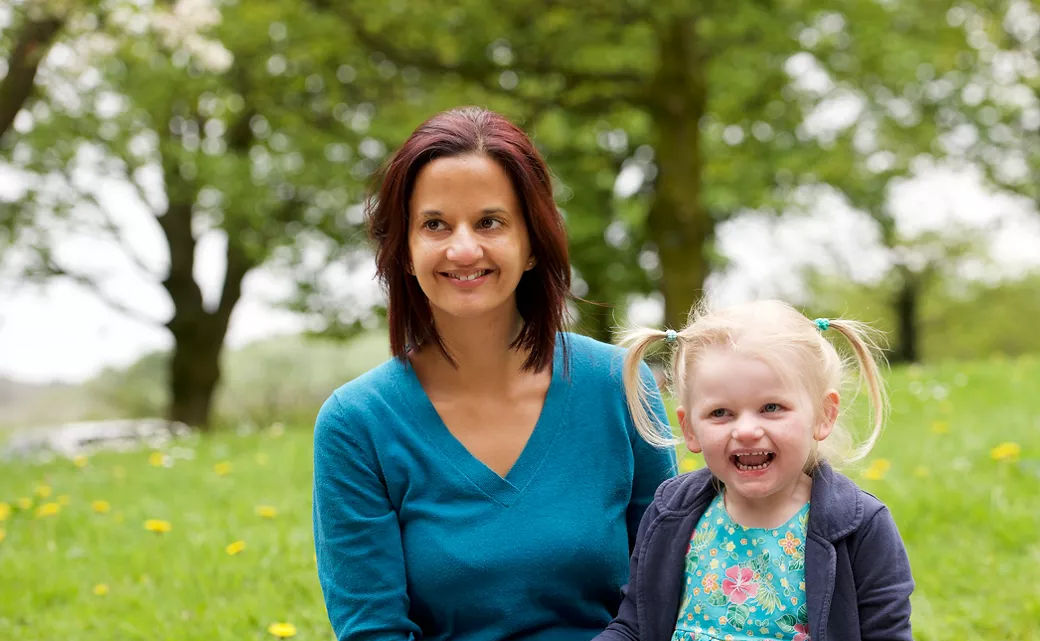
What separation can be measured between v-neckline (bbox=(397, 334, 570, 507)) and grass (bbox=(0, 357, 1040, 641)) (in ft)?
2.74

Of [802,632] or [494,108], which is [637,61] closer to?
[494,108]

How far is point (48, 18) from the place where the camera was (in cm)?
826

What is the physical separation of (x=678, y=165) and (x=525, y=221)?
893 cm

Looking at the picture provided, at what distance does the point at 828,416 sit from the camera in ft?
7.46

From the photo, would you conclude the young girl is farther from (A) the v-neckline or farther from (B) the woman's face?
(B) the woman's face

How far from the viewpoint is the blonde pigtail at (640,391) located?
250 cm

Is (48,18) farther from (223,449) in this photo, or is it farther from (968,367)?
(968,367)

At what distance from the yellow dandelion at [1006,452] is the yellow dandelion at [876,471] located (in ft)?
1.67

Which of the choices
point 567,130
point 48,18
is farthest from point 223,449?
point 567,130

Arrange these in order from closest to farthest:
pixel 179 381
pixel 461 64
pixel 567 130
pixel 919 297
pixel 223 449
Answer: pixel 223 449
pixel 461 64
pixel 567 130
pixel 179 381
pixel 919 297

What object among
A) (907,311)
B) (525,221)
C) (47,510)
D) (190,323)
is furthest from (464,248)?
(907,311)

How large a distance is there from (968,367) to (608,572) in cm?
784

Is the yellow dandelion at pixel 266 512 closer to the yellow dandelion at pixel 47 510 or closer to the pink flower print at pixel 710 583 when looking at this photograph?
the yellow dandelion at pixel 47 510

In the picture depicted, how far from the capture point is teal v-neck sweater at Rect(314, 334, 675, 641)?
252 cm
